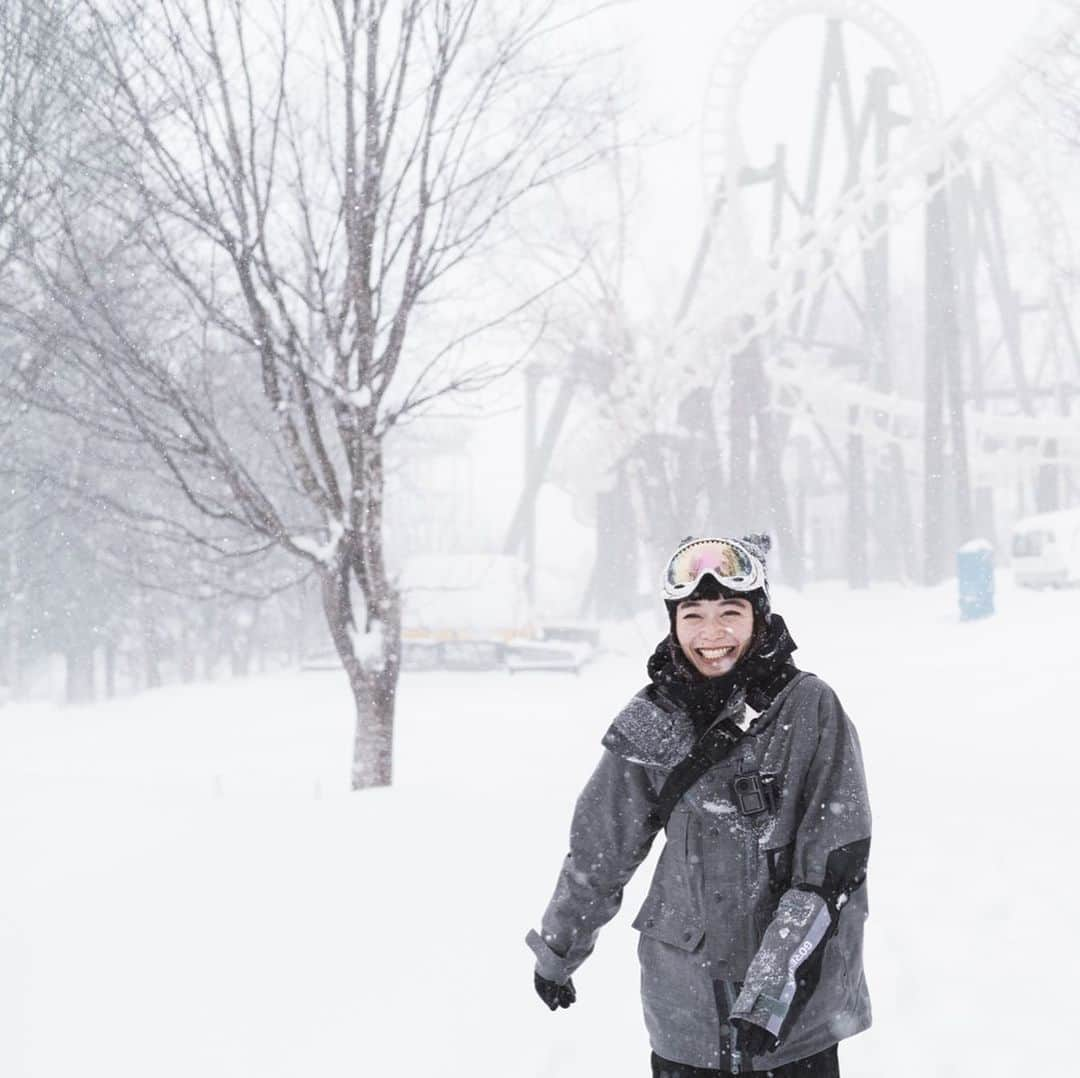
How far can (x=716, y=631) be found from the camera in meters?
2.09

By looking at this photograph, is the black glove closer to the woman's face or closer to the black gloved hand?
the black gloved hand

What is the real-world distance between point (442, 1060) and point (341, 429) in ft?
12.0

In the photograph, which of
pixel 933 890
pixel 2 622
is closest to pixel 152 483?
pixel 2 622

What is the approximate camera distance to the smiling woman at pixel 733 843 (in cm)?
191

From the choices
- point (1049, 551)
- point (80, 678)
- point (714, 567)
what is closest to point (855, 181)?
point (1049, 551)

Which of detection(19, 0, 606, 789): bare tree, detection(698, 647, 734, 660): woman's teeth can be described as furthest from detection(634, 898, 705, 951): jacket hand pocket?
detection(19, 0, 606, 789): bare tree

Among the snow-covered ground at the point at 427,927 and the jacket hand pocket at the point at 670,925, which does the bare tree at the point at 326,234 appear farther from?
the jacket hand pocket at the point at 670,925

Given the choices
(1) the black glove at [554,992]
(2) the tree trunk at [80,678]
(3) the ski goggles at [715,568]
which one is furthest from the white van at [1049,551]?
(2) the tree trunk at [80,678]

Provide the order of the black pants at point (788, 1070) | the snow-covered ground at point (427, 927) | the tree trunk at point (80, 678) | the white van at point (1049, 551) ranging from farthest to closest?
the tree trunk at point (80, 678), the white van at point (1049, 551), the snow-covered ground at point (427, 927), the black pants at point (788, 1070)

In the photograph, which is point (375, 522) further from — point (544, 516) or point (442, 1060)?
point (544, 516)

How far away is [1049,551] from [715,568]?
61.5 feet

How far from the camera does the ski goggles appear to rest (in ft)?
6.93

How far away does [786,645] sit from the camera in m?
2.09

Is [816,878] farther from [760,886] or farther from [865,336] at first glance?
[865,336]
